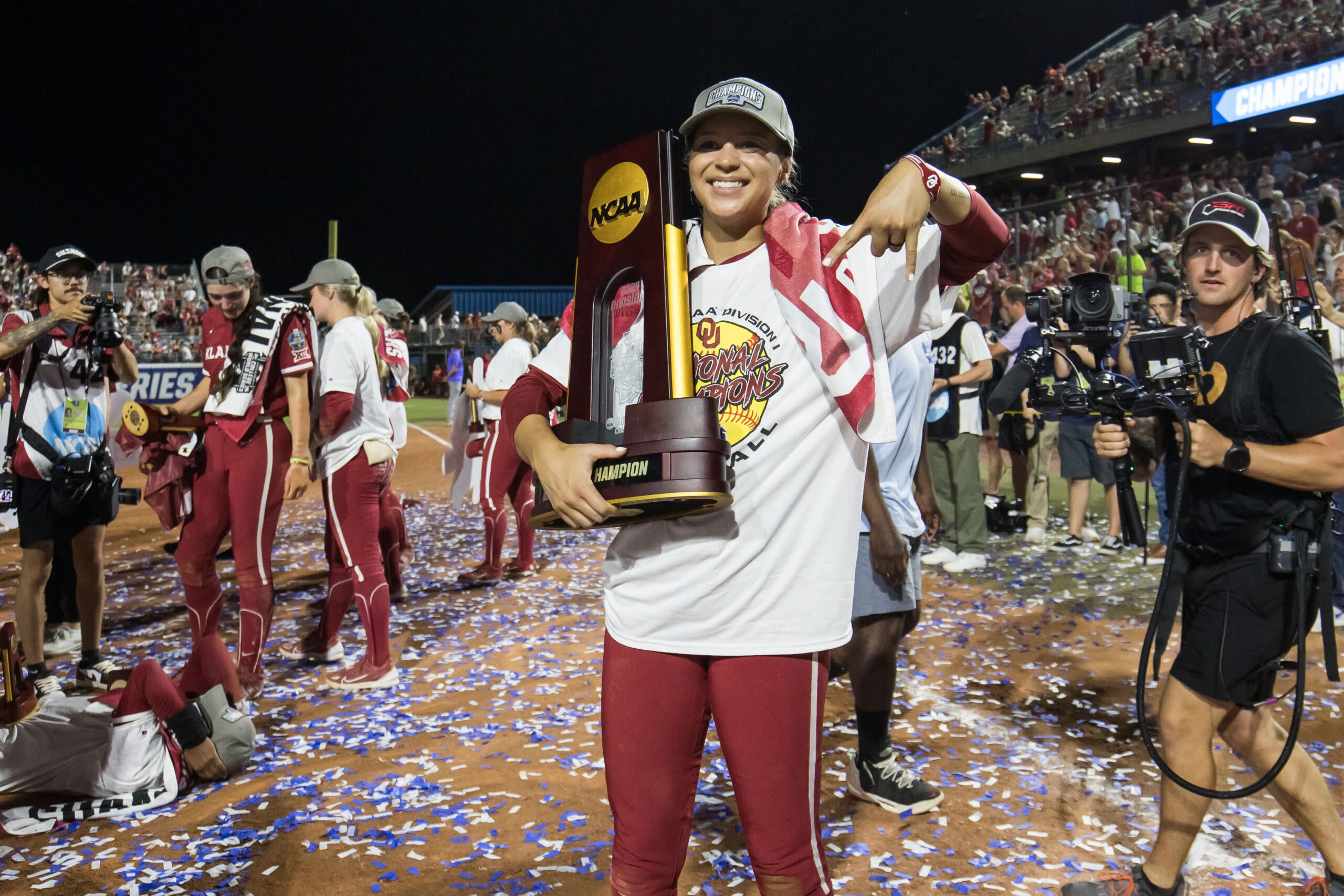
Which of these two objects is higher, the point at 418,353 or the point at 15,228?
the point at 15,228

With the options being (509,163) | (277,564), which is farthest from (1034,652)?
(509,163)

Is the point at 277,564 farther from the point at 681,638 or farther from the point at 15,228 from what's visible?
the point at 15,228

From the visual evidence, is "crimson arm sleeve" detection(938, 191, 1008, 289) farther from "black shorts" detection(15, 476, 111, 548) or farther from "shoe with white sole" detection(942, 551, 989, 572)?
"shoe with white sole" detection(942, 551, 989, 572)

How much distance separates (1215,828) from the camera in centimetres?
330

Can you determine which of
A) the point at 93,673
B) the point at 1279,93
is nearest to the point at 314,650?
the point at 93,673

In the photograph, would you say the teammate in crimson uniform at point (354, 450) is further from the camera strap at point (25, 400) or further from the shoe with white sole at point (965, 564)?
the shoe with white sole at point (965, 564)

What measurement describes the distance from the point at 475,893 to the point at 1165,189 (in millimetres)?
21089

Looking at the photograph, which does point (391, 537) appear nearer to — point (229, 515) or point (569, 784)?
point (229, 515)

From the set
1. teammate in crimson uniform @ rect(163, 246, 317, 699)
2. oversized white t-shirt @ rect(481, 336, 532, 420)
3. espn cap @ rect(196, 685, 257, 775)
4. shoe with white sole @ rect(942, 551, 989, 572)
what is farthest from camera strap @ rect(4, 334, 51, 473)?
shoe with white sole @ rect(942, 551, 989, 572)

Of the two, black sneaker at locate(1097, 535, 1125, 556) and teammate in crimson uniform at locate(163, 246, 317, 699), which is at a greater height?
teammate in crimson uniform at locate(163, 246, 317, 699)

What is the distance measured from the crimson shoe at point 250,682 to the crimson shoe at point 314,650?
25.9 inches

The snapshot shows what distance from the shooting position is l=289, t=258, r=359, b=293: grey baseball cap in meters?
5.18

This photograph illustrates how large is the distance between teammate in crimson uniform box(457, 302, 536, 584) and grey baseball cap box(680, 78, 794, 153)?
5230 mm

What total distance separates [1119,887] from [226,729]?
3276mm
